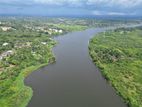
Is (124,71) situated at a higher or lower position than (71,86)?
higher

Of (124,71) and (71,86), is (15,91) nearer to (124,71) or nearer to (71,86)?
(71,86)

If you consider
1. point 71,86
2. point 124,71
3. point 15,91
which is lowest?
point 71,86

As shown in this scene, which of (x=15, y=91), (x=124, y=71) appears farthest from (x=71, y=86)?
(x=124, y=71)

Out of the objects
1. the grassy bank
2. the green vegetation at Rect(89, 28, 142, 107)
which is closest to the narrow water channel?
the grassy bank

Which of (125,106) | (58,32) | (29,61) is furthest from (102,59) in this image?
(58,32)

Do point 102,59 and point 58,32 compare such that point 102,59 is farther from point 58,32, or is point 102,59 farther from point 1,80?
point 58,32

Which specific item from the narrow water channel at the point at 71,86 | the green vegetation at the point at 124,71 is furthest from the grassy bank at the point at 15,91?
the green vegetation at the point at 124,71

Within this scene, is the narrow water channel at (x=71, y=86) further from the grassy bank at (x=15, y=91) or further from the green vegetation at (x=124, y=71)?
the green vegetation at (x=124, y=71)

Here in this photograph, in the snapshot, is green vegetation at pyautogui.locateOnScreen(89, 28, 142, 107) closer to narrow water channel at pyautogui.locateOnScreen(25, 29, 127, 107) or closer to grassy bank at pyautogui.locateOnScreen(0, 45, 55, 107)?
narrow water channel at pyautogui.locateOnScreen(25, 29, 127, 107)
